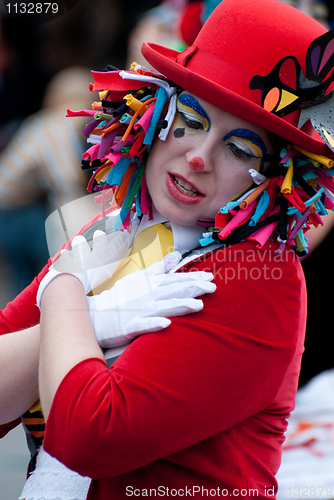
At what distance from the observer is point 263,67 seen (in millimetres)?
915

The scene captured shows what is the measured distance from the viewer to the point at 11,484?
192 cm

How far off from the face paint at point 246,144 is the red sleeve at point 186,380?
0.23 meters

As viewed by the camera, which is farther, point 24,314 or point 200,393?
point 24,314

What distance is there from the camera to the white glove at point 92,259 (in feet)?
3.24

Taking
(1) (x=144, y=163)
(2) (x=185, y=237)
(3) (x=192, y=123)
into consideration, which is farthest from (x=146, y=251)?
(3) (x=192, y=123)

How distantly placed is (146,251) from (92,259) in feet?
0.43

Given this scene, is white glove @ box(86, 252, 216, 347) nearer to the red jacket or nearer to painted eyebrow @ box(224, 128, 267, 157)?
the red jacket

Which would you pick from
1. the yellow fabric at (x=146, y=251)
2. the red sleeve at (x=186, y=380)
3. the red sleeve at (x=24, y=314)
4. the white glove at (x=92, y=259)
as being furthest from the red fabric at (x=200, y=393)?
the red sleeve at (x=24, y=314)

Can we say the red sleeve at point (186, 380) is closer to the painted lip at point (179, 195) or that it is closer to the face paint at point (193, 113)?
the painted lip at point (179, 195)

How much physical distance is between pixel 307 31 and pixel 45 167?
753 millimetres

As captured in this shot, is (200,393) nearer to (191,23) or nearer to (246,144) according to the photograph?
(246,144)

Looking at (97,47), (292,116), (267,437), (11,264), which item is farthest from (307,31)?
(97,47)

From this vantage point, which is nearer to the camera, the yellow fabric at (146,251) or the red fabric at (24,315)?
the yellow fabric at (146,251)

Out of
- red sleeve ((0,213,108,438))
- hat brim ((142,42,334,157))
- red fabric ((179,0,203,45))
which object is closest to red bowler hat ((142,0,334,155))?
hat brim ((142,42,334,157))
